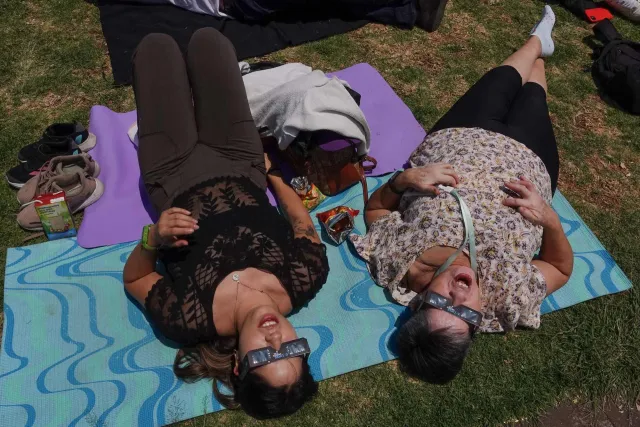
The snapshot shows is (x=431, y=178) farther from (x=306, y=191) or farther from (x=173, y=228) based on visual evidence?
(x=173, y=228)

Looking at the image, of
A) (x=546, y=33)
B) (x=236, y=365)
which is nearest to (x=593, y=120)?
(x=546, y=33)

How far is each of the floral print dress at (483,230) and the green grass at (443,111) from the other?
409 millimetres

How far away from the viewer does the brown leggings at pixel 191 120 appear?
370cm

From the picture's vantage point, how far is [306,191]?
14.0 ft

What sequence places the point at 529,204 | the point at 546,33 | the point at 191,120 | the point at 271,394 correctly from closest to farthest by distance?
the point at 271,394 < the point at 529,204 < the point at 191,120 < the point at 546,33

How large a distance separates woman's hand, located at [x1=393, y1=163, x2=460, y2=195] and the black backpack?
314cm

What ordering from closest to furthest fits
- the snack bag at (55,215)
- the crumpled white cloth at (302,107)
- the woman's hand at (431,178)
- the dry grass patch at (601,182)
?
the woman's hand at (431,178), the snack bag at (55,215), the crumpled white cloth at (302,107), the dry grass patch at (601,182)

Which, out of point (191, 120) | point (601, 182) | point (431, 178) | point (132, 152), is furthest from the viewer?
point (601, 182)

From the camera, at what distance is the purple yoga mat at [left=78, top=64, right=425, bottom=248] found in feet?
13.5

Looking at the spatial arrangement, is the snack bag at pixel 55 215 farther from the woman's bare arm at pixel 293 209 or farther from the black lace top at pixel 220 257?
the woman's bare arm at pixel 293 209

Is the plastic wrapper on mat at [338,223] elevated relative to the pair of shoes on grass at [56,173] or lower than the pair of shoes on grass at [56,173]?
lower

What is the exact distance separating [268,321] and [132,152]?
252 cm

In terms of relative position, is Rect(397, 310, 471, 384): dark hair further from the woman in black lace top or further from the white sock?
the white sock

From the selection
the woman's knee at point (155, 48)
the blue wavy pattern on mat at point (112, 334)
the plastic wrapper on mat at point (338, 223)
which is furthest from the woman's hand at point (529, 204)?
the woman's knee at point (155, 48)
